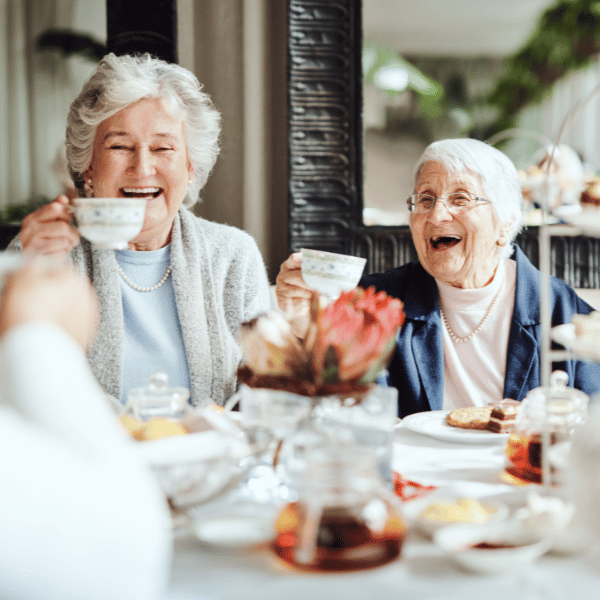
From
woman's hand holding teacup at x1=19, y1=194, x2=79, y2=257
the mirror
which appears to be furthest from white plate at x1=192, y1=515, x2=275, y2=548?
the mirror

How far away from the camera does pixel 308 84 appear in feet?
9.80

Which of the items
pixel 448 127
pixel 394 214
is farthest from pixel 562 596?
pixel 448 127

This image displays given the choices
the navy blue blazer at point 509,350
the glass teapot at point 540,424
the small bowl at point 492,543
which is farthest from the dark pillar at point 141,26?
the small bowl at point 492,543

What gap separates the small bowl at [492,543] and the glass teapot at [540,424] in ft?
0.89

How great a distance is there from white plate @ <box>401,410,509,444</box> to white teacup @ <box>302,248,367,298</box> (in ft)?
1.07

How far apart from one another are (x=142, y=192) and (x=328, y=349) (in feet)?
3.82

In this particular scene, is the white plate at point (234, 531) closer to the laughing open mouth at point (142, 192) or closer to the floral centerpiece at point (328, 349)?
the floral centerpiece at point (328, 349)

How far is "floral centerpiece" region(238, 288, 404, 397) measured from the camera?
36.8 inches

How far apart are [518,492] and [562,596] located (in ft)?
1.06

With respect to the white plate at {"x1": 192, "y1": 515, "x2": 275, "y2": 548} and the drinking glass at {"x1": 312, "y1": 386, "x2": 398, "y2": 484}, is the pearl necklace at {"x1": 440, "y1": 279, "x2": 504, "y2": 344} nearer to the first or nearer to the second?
the drinking glass at {"x1": 312, "y1": 386, "x2": 398, "y2": 484}

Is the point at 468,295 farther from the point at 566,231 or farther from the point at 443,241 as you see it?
the point at 566,231

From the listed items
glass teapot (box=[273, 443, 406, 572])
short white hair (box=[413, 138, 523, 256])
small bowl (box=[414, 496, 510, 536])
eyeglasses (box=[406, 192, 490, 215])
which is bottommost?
small bowl (box=[414, 496, 510, 536])

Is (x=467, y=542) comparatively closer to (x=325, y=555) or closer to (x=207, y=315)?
(x=325, y=555)

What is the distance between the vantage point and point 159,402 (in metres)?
1.14
